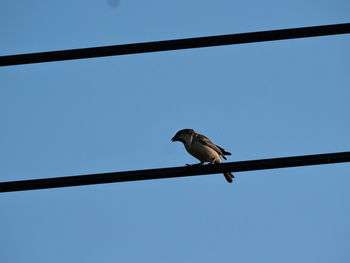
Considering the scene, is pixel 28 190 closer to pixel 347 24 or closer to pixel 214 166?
pixel 214 166

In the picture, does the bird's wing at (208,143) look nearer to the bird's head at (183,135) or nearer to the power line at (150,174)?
the bird's head at (183,135)

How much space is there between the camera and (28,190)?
189 inches

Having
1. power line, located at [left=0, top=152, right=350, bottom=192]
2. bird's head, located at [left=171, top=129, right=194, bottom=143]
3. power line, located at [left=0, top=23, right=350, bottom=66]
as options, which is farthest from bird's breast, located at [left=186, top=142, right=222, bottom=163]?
power line, located at [left=0, top=23, right=350, bottom=66]

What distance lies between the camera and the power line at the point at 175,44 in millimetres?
4992

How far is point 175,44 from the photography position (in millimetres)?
5004

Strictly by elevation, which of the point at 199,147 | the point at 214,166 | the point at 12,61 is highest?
the point at 12,61

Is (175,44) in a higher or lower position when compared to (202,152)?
higher

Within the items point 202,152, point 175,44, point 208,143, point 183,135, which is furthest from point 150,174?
point 183,135

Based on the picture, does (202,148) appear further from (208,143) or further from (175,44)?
(175,44)

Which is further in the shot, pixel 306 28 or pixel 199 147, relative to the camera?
pixel 199 147

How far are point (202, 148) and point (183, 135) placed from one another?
0.67 meters

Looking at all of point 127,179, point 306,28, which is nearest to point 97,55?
point 127,179

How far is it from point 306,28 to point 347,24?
1.13ft

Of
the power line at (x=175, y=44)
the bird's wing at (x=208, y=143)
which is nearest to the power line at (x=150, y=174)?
the power line at (x=175, y=44)
